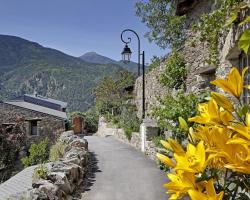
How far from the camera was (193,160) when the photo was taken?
0.94m

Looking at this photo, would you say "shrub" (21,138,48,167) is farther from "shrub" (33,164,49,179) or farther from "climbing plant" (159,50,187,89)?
"shrub" (33,164,49,179)

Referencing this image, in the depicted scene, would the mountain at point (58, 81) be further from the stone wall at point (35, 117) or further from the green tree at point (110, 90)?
the stone wall at point (35, 117)

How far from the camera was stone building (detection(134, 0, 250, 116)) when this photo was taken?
18.6ft

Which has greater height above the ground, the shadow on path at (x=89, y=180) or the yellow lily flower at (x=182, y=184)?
the yellow lily flower at (x=182, y=184)

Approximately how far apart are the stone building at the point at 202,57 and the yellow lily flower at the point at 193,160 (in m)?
3.85

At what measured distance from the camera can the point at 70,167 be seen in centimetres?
821

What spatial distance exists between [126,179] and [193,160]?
8.10 m

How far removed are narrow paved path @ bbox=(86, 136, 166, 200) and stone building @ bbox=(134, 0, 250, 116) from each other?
8.94 ft

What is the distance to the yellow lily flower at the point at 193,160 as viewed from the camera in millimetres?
908

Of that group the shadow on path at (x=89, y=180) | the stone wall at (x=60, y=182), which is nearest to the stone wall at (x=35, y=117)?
the shadow on path at (x=89, y=180)

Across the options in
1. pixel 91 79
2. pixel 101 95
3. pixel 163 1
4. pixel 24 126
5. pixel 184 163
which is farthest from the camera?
pixel 91 79

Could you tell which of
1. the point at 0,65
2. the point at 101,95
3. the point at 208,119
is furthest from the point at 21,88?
the point at 208,119

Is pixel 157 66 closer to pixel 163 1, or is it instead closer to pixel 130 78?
pixel 163 1

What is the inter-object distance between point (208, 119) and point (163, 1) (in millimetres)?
22413
